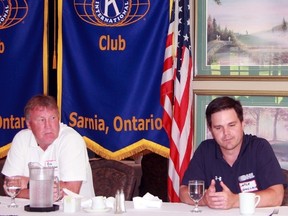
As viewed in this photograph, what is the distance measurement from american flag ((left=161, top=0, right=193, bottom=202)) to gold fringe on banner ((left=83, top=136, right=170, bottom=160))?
0.79 feet

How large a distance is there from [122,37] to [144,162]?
130 centimetres

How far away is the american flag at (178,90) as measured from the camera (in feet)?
17.4

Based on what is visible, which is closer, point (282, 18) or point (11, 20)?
point (282, 18)

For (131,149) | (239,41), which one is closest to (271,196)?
(239,41)

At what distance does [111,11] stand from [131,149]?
44.1 inches

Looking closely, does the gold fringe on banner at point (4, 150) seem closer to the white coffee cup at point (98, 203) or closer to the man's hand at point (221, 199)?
the white coffee cup at point (98, 203)

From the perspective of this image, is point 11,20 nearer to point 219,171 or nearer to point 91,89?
point 91,89

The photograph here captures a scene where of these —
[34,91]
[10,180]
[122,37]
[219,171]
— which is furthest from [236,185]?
[34,91]

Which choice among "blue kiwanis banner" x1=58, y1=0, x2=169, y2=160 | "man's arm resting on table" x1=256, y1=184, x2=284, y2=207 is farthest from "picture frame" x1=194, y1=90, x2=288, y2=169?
"man's arm resting on table" x1=256, y1=184, x2=284, y2=207

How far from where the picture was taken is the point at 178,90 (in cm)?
533

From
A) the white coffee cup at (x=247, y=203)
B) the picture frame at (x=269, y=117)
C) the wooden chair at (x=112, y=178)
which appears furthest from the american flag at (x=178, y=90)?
the white coffee cup at (x=247, y=203)

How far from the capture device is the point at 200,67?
5570mm

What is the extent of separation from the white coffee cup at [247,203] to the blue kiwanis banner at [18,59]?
2.92m

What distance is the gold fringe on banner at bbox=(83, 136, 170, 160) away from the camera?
18.3 ft
